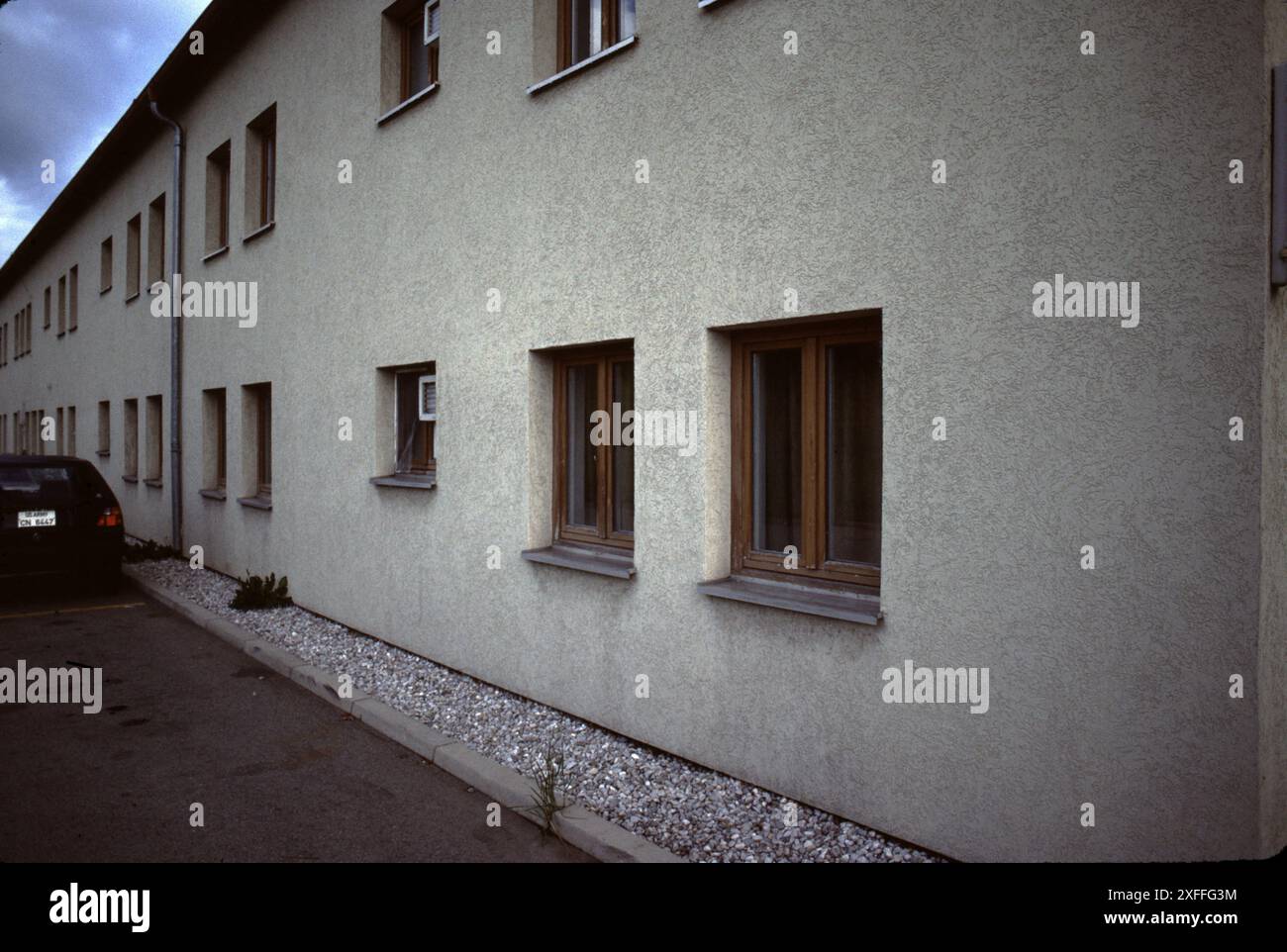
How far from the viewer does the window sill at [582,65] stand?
5.59 m

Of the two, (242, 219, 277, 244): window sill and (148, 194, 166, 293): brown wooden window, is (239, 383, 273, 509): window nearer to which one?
(242, 219, 277, 244): window sill

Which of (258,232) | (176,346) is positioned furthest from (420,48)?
(176,346)

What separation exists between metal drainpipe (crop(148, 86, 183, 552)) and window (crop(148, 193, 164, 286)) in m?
2.16

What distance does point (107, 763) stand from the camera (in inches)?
213

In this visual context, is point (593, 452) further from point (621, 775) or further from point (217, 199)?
point (217, 199)

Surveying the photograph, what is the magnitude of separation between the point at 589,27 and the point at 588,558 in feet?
12.2

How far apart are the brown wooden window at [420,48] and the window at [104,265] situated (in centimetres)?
1371

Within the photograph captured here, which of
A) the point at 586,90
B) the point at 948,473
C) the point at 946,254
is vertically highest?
the point at 586,90

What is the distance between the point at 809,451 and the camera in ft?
15.6

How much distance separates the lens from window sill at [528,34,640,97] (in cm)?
559
